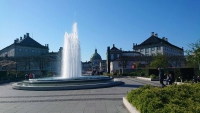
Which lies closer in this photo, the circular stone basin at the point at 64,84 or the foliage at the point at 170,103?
the foliage at the point at 170,103

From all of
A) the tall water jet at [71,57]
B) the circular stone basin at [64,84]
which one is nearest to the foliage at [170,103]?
the circular stone basin at [64,84]

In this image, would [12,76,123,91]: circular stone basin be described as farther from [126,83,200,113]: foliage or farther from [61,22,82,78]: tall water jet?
[126,83,200,113]: foliage

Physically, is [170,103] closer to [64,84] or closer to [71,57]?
[64,84]

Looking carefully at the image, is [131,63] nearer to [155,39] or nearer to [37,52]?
[155,39]

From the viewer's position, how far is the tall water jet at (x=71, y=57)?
29.2m

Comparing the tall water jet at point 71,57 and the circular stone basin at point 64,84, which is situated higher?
the tall water jet at point 71,57

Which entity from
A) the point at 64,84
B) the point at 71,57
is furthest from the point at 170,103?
the point at 71,57

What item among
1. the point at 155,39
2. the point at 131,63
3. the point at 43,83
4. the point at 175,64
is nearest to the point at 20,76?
the point at 43,83

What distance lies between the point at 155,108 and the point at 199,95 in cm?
273

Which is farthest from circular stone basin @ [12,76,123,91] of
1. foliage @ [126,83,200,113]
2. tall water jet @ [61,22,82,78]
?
foliage @ [126,83,200,113]

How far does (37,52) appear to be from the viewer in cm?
9656

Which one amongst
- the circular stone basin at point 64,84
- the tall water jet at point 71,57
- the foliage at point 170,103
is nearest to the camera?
the foliage at point 170,103

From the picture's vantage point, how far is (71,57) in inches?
1160

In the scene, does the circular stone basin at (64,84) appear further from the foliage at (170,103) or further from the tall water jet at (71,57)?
the foliage at (170,103)
